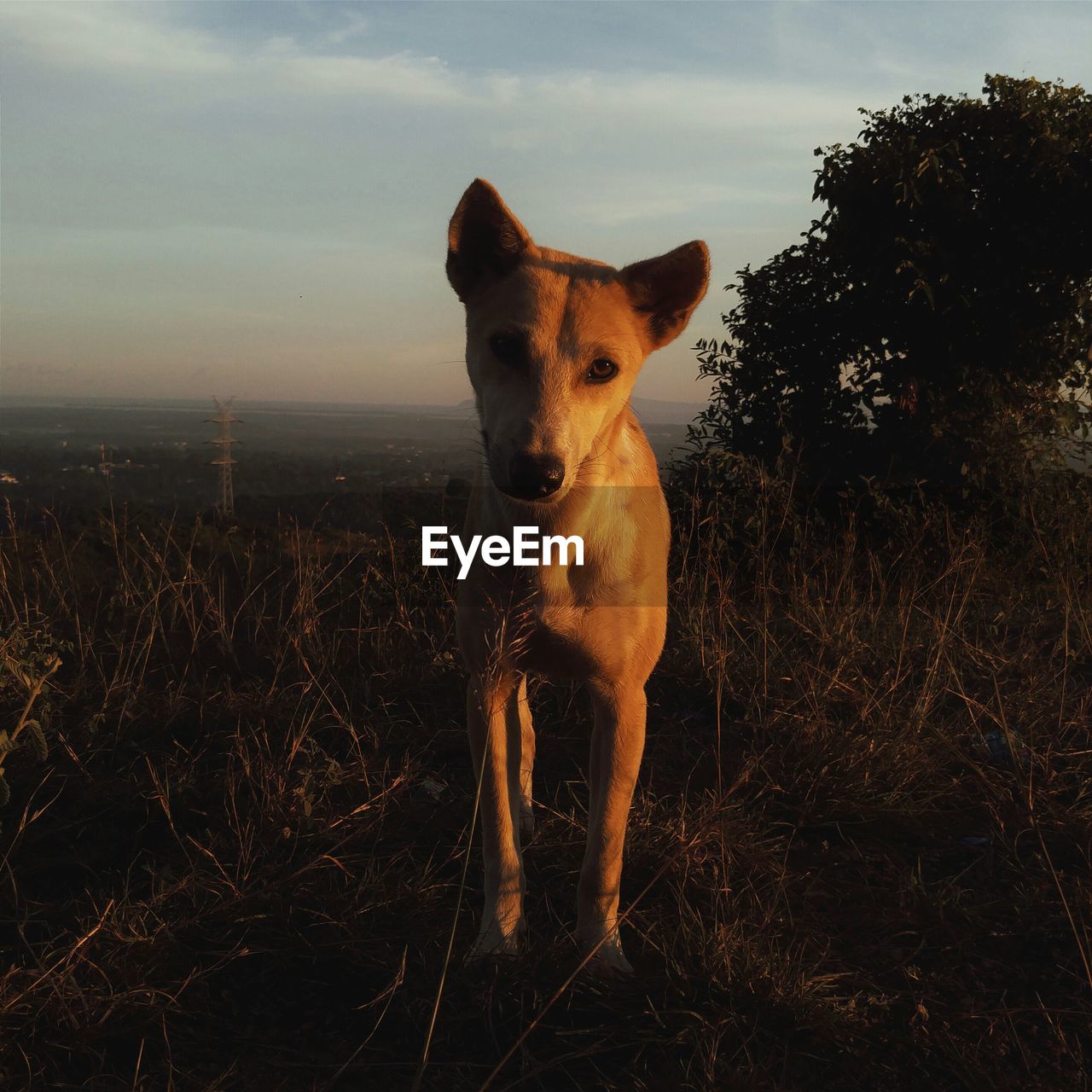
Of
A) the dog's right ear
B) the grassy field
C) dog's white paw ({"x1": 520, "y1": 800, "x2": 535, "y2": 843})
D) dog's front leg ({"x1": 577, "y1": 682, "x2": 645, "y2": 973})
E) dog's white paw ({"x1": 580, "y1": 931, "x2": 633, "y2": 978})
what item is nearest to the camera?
the grassy field

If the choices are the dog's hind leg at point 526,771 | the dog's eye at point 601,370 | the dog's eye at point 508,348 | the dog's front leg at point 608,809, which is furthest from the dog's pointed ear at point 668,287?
the dog's hind leg at point 526,771

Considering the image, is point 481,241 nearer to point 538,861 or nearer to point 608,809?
point 608,809

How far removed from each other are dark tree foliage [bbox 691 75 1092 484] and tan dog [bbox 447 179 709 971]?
13.1 ft

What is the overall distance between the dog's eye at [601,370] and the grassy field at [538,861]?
97 centimetres

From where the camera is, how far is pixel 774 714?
13.3ft

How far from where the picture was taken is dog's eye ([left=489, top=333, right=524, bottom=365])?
2.71 m

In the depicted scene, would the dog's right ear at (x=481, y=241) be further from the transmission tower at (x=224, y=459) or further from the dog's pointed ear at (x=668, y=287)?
the transmission tower at (x=224, y=459)

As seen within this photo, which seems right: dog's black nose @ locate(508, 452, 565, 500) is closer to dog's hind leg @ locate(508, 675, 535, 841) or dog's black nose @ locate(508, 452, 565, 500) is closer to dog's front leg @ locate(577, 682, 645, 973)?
dog's front leg @ locate(577, 682, 645, 973)

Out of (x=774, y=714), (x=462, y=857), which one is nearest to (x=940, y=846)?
(x=774, y=714)

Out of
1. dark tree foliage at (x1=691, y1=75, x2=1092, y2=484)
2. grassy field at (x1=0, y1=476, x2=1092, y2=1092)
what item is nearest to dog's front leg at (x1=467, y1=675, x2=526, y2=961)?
grassy field at (x1=0, y1=476, x2=1092, y2=1092)

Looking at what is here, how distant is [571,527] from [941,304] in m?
5.00

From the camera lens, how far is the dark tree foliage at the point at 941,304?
22.1 ft

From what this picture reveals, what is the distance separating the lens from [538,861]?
3309mm

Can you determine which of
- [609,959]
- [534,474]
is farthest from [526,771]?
[534,474]
